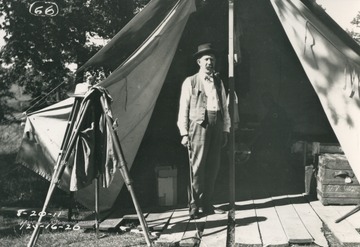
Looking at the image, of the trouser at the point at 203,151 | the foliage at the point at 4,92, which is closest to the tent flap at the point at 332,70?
the trouser at the point at 203,151

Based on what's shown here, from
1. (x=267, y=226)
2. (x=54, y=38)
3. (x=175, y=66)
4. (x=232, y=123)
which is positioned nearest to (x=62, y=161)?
(x=232, y=123)

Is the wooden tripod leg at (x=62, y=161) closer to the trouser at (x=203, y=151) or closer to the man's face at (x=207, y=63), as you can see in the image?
the trouser at (x=203, y=151)

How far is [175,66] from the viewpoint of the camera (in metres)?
6.16

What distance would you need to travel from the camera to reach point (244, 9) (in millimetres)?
6492

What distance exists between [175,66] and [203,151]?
1789 mm

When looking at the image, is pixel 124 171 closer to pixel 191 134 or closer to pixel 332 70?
pixel 191 134

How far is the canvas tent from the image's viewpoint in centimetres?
459

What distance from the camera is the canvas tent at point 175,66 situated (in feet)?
15.0

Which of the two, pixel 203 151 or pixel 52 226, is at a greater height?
pixel 203 151

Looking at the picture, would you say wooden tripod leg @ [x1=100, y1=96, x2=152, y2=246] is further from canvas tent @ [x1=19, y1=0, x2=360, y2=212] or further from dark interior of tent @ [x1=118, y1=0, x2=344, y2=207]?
dark interior of tent @ [x1=118, y1=0, x2=344, y2=207]

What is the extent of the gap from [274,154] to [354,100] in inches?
100

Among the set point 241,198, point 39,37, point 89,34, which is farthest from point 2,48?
point 241,198

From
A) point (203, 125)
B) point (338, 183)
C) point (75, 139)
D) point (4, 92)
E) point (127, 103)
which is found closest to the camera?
point (75, 139)

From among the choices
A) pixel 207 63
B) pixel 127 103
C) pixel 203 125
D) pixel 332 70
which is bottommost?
pixel 203 125
